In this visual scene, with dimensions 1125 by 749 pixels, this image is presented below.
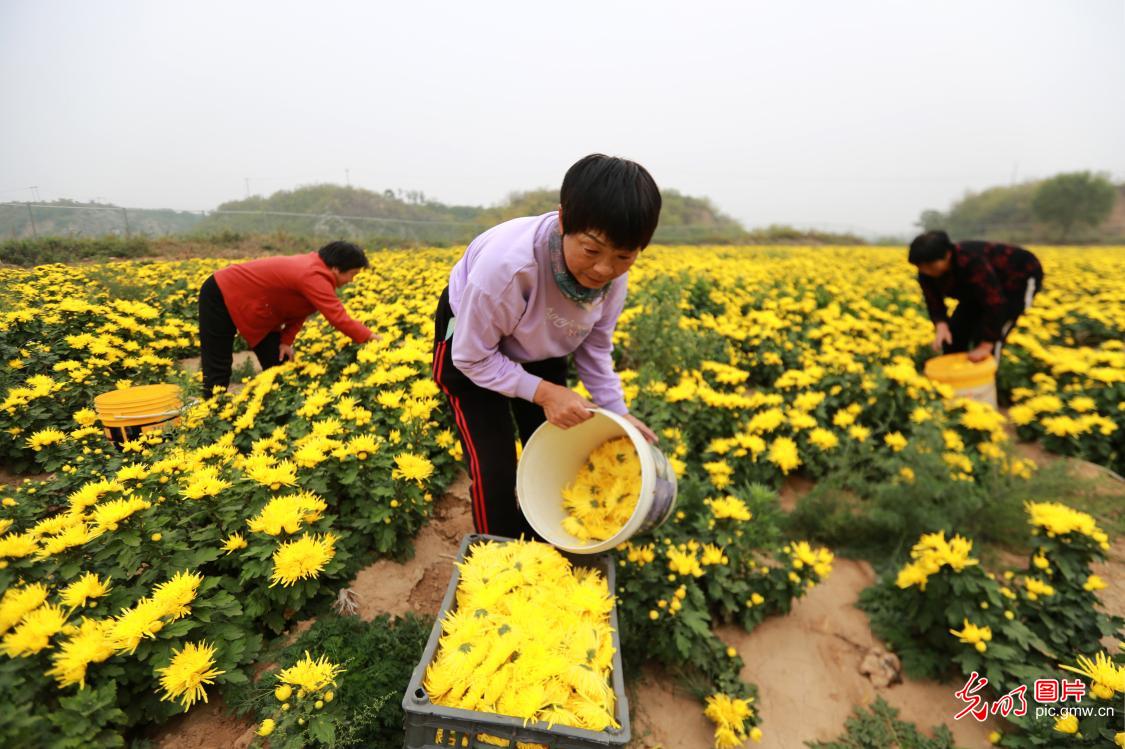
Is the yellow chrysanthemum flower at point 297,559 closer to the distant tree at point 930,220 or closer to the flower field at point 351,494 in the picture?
the flower field at point 351,494

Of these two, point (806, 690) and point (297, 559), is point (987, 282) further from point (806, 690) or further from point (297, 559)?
point (297, 559)

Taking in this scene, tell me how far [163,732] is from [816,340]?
551 centimetres

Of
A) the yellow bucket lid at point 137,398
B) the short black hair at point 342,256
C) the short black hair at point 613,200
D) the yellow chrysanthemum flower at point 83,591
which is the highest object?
the short black hair at point 613,200

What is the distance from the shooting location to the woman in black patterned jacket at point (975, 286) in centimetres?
413

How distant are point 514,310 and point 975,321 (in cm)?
490

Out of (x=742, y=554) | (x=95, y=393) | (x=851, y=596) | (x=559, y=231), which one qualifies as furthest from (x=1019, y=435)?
(x=95, y=393)

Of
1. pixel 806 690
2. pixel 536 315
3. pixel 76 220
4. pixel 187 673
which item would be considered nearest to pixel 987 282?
pixel 806 690

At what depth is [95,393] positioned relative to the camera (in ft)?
9.46

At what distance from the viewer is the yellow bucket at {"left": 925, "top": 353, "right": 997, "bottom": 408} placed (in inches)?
157

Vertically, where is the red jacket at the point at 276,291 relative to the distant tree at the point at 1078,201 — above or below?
below

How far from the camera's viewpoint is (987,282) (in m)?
4.18

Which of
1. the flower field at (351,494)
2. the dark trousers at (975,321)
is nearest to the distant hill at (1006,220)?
the dark trousers at (975,321)

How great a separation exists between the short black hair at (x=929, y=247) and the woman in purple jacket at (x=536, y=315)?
3.43m

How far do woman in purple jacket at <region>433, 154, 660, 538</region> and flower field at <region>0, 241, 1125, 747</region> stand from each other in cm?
41
